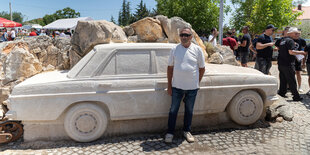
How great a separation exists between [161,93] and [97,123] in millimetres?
1171

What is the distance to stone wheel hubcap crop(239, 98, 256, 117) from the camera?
171 inches

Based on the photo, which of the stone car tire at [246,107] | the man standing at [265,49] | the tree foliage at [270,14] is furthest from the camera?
the tree foliage at [270,14]

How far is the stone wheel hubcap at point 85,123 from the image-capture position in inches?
145

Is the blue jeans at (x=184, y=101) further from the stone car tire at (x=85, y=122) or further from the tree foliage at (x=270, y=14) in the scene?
the tree foliage at (x=270, y=14)

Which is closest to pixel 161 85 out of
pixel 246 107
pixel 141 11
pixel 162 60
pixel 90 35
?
pixel 162 60

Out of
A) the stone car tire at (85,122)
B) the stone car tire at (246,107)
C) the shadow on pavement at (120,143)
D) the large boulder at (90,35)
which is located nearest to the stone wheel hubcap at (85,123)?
the stone car tire at (85,122)

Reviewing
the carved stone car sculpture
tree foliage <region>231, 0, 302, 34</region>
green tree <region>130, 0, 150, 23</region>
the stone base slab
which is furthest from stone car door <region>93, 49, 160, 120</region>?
green tree <region>130, 0, 150, 23</region>

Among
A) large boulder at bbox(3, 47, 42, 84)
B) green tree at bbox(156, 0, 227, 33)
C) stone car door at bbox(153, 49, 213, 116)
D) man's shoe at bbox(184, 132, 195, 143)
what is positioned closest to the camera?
man's shoe at bbox(184, 132, 195, 143)

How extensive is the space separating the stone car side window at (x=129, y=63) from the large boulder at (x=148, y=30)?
394 cm

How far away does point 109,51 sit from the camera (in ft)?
12.6

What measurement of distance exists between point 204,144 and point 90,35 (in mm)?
4191

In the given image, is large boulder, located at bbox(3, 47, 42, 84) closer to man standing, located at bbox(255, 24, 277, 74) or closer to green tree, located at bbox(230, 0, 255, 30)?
man standing, located at bbox(255, 24, 277, 74)

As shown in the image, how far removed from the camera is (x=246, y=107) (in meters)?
4.36

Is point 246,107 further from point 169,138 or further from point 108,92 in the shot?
point 108,92
